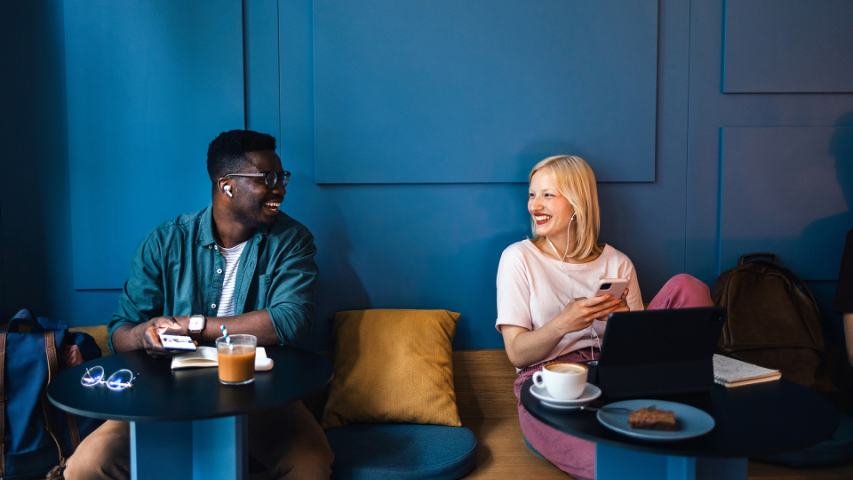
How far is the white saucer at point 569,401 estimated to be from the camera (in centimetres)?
148

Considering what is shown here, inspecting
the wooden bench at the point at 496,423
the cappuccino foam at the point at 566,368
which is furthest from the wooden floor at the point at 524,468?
the cappuccino foam at the point at 566,368

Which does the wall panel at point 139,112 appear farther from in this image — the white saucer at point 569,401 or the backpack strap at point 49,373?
the white saucer at point 569,401

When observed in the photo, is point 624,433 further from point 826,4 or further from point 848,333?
point 826,4

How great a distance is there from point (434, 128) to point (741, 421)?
172 centimetres

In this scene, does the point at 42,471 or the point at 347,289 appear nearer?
the point at 42,471

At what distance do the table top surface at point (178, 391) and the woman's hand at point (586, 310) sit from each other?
2.46 feet

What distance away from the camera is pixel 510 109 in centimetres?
278

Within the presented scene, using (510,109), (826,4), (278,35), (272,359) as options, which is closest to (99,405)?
(272,359)

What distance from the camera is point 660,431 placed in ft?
4.38

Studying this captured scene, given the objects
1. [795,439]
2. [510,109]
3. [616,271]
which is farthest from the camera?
[510,109]

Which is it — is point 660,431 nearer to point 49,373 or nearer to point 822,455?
point 822,455

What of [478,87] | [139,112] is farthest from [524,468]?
[139,112]

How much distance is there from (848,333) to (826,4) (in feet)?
4.58

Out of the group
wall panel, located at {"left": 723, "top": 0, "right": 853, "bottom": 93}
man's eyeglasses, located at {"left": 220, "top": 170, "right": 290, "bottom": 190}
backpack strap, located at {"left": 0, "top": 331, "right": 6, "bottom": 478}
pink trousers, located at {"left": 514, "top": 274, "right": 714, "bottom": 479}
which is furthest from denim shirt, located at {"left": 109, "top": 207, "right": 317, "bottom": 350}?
wall panel, located at {"left": 723, "top": 0, "right": 853, "bottom": 93}
